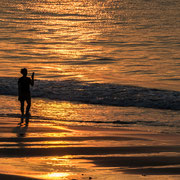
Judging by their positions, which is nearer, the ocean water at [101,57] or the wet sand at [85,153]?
the wet sand at [85,153]

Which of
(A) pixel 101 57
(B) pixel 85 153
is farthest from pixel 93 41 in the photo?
(B) pixel 85 153

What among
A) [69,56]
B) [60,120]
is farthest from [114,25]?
[60,120]

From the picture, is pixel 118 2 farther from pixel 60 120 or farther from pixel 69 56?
pixel 60 120

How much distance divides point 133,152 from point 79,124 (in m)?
3.65

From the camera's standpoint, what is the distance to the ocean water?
15.6 meters

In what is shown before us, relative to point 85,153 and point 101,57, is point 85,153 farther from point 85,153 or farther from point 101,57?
point 101,57

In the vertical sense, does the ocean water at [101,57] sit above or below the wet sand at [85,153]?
above

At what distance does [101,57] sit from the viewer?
3062cm

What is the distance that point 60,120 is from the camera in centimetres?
1214

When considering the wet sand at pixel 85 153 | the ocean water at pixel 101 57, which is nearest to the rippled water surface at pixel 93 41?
the ocean water at pixel 101 57

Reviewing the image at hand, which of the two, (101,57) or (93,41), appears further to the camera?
(93,41)

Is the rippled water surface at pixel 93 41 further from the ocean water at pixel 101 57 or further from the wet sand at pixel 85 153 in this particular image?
the wet sand at pixel 85 153

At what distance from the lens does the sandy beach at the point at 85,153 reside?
662 centimetres

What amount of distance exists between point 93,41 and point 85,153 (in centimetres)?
3227
